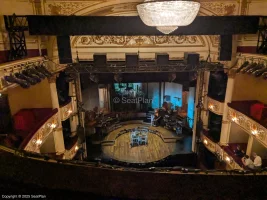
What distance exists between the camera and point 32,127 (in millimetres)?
7707

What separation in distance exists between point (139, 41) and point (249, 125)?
5.49 m

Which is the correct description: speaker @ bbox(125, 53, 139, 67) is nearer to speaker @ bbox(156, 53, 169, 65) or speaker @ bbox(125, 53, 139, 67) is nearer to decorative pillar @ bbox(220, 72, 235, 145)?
speaker @ bbox(156, 53, 169, 65)

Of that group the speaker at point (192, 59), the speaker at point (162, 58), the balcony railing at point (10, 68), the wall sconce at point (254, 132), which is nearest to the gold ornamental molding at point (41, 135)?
the balcony railing at point (10, 68)

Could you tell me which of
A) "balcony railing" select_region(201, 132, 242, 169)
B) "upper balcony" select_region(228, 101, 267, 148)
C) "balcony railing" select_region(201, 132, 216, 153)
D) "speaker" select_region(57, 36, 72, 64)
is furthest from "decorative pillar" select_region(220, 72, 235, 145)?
"speaker" select_region(57, 36, 72, 64)

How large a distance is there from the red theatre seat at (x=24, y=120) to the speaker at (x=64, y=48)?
2421mm

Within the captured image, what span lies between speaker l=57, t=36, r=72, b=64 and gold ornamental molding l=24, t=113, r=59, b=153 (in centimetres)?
236

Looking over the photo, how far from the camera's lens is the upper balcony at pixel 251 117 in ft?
24.5

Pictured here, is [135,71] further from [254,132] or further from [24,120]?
[254,132]

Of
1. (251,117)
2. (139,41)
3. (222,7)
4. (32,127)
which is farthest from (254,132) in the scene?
(32,127)

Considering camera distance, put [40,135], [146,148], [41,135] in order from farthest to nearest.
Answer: [146,148]
[41,135]
[40,135]

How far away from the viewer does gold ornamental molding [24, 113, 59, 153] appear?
6.75m

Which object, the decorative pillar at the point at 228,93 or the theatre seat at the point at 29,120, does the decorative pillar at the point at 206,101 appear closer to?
the decorative pillar at the point at 228,93

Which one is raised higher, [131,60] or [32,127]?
[131,60]

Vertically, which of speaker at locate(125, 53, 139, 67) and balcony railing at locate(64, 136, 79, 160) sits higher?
speaker at locate(125, 53, 139, 67)
